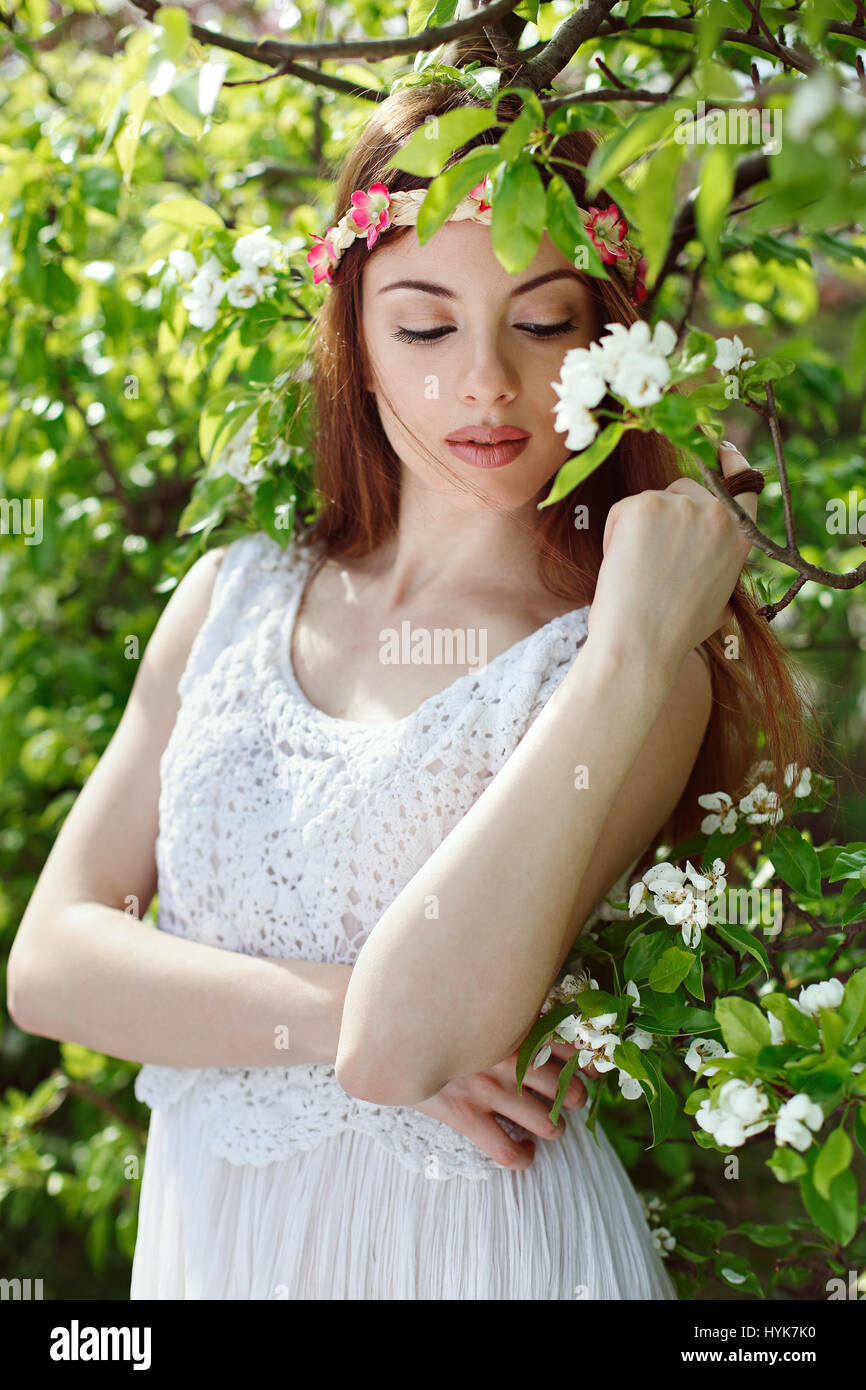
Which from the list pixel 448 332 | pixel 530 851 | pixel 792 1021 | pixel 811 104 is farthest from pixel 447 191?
pixel 792 1021

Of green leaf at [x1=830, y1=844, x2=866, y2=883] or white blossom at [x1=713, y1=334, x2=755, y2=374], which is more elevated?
white blossom at [x1=713, y1=334, x2=755, y2=374]

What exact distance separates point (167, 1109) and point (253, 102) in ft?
5.65

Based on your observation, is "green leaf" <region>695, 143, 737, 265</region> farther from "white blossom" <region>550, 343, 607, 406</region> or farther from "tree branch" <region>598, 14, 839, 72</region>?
"tree branch" <region>598, 14, 839, 72</region>

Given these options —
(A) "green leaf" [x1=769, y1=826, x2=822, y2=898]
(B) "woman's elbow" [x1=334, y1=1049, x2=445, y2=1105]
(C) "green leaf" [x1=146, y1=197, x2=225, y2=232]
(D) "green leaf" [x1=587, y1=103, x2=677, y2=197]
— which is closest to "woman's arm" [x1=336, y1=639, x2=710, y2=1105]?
(B) "woman's elbow" [x1=334, y1=1049, x2=445, y2=1105]

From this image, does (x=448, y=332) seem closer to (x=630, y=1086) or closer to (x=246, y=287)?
(x=246, y=287)

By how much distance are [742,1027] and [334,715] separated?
69 centimetres

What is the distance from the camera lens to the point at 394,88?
1.30 m

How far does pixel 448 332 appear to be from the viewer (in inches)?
47.8

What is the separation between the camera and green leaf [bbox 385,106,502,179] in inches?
31.3

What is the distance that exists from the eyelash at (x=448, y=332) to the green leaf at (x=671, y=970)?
2.11 ft

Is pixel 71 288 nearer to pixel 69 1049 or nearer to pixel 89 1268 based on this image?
pixel 69 1049

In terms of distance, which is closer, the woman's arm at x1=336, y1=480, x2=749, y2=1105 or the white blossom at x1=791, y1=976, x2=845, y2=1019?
the white blossom at x1=791, y1=976, x2=845, y2=1019

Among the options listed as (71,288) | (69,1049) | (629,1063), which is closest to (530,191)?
(629,1063)

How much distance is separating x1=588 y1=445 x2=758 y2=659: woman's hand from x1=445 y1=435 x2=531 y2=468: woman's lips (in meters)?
0.21
